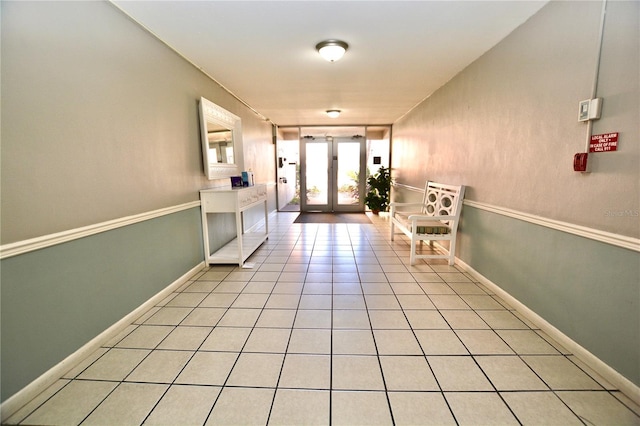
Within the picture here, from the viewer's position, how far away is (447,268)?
3.20 metres

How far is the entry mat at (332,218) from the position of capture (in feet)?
20.1

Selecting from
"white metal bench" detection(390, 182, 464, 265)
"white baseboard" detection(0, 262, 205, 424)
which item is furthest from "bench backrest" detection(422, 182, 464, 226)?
"white baseboard" detection(0, 262, 205, 424)

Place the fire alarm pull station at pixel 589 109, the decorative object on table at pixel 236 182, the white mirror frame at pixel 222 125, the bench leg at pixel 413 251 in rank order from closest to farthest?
1. the fire alarm pull station at pixel 589 109
2. the white mirror frame at pixel 222 125
3. the bench leg at pixel 413 251
4. the decorative object on table at pixel 236 182

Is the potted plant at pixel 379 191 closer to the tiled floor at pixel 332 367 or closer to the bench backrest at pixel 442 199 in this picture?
the bench backrest at pixel 442 199

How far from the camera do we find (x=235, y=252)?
351 cm

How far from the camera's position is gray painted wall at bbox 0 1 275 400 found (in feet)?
4.39

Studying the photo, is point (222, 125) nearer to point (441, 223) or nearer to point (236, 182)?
point (236, 182)

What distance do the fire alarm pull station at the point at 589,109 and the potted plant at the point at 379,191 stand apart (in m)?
5.18

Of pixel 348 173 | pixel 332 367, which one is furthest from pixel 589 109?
pixel 348 173

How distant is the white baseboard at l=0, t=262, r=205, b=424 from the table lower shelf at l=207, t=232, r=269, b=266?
→ 873 mm

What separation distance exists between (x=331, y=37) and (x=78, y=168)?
2.19 metres

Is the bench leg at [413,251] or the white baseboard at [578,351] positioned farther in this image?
the bench leg at [413,251]

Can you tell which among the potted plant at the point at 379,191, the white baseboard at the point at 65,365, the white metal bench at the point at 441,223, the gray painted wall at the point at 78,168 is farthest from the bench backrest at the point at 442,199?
the white baseboard at the point at 65,365

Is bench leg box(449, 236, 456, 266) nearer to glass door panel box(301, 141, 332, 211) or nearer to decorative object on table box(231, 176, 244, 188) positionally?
decorative object on table box(231, 176, 244, 188)
